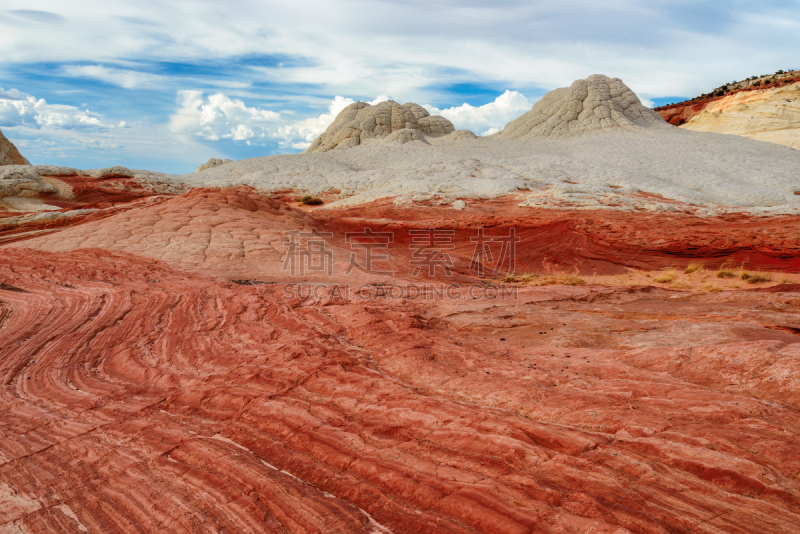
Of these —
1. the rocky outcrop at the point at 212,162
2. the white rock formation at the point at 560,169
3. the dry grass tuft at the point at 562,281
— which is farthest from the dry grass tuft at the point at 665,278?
the rocky outcrop at the point at 212,162

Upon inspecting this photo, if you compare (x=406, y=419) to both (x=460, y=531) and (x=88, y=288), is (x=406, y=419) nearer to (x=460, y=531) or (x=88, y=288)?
(x=460, y=531)

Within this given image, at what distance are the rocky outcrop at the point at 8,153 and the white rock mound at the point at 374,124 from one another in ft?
84.6

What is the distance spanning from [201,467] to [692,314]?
6872 millimetres

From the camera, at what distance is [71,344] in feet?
19.2

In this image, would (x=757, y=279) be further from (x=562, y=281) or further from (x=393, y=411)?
(x=393, y=411)

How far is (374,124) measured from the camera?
158ft

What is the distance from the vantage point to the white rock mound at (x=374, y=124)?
47.2 meters

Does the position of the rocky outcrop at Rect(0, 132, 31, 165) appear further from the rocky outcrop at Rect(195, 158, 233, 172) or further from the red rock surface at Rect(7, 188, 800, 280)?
the red rock surface at Rect(7, 188, 800, 280)

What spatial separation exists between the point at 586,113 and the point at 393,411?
1711 inches

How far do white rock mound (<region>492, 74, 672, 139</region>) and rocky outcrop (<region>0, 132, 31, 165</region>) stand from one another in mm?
40718

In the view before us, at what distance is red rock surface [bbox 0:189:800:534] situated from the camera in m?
2.77

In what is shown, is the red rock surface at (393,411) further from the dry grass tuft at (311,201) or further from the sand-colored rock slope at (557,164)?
the dry grass tuft at (311,201)

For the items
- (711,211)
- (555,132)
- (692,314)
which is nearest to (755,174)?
(711,211)

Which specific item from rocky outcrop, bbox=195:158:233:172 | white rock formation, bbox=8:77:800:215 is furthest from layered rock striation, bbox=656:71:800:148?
rocky outcrop, bbox=195:158:233:172
